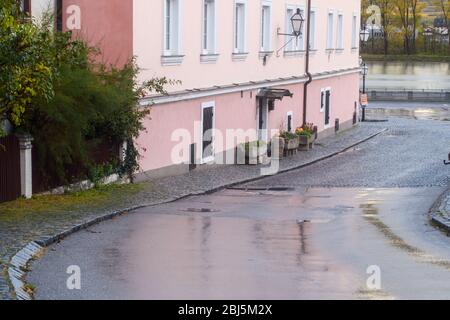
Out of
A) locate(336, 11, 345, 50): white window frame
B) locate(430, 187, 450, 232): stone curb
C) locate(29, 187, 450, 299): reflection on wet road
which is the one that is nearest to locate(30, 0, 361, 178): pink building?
locate(336, 11, 345, 50): white window frame

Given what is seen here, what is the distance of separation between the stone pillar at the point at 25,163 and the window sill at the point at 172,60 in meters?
6.83

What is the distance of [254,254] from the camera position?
42.6 ft

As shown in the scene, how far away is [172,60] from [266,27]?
338 inches

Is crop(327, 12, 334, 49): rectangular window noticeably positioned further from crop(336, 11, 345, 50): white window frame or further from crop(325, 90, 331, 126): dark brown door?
crop(325, 90, 331, 126): dark brown door

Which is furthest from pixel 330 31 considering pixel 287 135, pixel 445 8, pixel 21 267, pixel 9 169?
pixel 445 8

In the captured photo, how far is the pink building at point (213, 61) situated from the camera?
22.4 metres

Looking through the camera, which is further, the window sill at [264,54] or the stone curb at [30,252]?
the window sill at [264,54]

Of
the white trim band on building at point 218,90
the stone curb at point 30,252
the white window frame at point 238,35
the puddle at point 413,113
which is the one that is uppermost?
the white window frame at point 238,35

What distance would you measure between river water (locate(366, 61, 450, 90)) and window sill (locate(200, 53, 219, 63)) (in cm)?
5478

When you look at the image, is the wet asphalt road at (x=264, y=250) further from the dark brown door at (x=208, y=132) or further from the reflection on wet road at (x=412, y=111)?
the reflection on wet road at (x=412, y=111)

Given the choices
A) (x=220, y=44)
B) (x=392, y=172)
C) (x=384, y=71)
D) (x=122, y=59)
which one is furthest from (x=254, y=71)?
(x=384, y=71)

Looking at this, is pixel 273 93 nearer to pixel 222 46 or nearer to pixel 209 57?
pixel 222 46

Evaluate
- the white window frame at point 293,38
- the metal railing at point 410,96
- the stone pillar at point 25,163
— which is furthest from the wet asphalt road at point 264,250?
the metal railing at point 410,96

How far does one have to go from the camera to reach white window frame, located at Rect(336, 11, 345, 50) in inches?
1699
